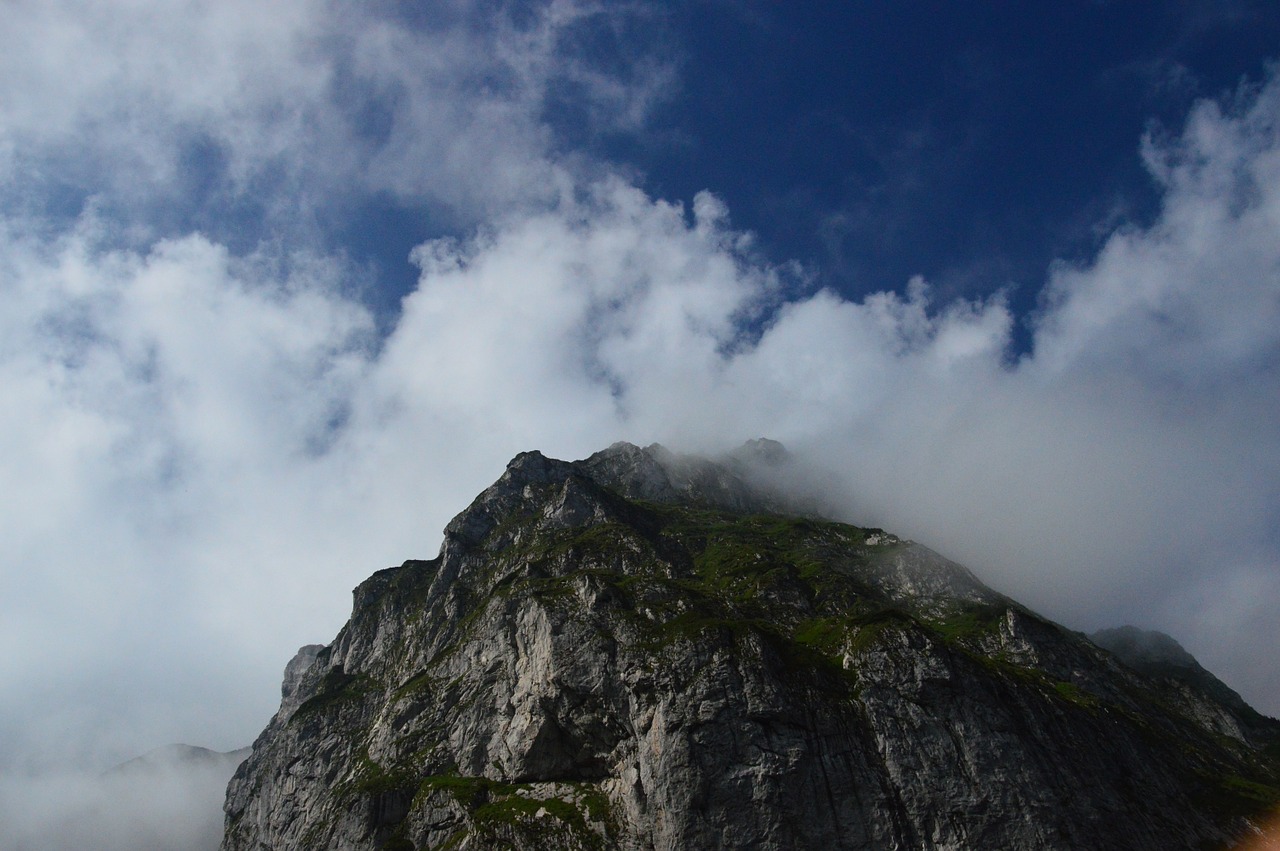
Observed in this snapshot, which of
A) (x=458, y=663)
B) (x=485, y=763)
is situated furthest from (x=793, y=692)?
(x=458, y=663)

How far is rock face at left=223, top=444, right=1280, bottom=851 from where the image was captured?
305ft

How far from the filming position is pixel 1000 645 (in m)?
143

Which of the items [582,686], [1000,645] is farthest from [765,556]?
[582,686]

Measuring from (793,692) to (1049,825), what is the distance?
33366 millimetres

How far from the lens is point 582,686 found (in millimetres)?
112500

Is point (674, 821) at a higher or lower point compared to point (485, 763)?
lower

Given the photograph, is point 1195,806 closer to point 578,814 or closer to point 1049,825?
point 1049,825

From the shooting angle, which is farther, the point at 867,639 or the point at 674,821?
the point at 867,639

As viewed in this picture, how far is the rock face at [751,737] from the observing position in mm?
93000

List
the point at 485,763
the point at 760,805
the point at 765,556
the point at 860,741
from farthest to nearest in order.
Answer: the point at 765,556 → the point at 485,763 → the point at 860,741 → the point at 760,805

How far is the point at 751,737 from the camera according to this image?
96688 mm

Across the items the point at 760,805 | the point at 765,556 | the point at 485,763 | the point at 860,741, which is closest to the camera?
the point at 760,805

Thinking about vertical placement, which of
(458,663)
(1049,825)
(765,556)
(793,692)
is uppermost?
(765,556)

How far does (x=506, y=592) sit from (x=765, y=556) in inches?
2483
